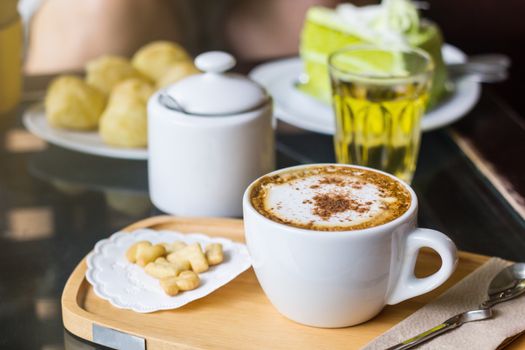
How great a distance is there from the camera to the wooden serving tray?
2.53 feet

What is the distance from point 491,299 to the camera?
0.83m

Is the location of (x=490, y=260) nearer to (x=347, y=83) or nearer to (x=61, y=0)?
(x=347, y=83)

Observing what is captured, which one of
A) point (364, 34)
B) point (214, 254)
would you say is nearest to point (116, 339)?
point (214, 254)

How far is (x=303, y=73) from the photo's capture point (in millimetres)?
1549

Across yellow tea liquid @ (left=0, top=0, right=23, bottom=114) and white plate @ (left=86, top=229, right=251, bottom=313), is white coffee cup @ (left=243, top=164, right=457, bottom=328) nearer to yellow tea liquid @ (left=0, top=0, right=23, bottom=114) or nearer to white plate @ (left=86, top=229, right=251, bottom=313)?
white plate @ (left=86, top=229, right=251, bottom=313)

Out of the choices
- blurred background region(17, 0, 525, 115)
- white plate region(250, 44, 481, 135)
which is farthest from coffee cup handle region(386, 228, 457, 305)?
blurred background region(17, 0, 525, 115)

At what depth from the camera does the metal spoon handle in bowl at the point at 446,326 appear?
74 centimetres

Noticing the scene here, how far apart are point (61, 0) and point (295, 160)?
1.18m

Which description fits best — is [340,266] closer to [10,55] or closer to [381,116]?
[381,116]

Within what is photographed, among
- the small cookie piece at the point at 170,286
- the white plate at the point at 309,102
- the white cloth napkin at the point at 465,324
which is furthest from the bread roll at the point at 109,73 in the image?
the white cloth napkin at the point at 465,324

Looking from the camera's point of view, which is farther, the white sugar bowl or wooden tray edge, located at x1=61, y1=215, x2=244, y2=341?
the white sugar bowl

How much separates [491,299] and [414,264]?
105 mm

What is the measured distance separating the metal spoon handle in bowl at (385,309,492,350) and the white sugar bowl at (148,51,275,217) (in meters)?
0.37

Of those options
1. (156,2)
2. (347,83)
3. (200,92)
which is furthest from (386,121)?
(156,2)
